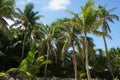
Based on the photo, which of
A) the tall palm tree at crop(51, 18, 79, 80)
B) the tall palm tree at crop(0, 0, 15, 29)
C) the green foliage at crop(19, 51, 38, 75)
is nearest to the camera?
the tall palm tree at crop(0, 0, 15, 29)

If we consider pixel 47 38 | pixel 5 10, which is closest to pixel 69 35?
pixel 47 38

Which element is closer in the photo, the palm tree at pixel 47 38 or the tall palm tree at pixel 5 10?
the tall palm tree at pixel 5 10

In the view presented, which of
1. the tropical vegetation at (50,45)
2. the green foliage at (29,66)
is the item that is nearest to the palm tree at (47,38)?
the tropical vegetation at (50,45)

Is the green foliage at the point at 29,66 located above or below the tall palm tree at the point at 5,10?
below

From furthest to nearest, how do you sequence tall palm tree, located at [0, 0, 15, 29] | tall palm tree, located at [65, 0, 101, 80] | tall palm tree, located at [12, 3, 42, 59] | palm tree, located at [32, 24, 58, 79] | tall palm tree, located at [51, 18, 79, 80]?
1. tall palm tree, located at [12, 3, 42, 59]
2. palm tree, located at [32, 24, 58, 79]
3. tall palm tree, located at [51, 18, 79, 80]
4. tall palm tree, located at [65, 0, 101, 80]
5. tall palm tree, located at [0, 0, 15, 29]

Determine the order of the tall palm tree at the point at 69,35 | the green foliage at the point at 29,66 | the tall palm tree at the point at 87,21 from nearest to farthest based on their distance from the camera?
1. the tall palm tree at the point at 87,21
2. the green foliage at the point at 29,66
3. the tall palm tree at the point at 69,35

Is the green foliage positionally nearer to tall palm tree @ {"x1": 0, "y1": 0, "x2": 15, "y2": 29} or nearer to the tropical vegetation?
the tropical vegetation

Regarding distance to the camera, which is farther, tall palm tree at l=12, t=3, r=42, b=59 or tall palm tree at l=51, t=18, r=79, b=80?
tall palm tree at l=12, t=3, r=42, b=59

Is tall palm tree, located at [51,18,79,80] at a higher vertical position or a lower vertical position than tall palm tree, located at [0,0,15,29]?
lower

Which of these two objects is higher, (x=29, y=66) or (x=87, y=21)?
(x=87, y=21)

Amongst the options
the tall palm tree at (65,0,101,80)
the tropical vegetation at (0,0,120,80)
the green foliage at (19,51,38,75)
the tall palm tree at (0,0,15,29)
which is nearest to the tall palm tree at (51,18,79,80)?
the tropical vegetation at (0,0,120,80)

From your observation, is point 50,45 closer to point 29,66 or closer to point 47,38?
point 47,38

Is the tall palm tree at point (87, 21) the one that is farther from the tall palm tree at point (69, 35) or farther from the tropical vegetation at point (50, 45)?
the tall palm tree at point (69, 35)

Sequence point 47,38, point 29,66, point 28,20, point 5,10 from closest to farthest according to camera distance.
A: point 5,10 → point 29,66 → point 47,38 → point 28,20
